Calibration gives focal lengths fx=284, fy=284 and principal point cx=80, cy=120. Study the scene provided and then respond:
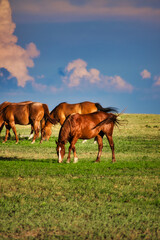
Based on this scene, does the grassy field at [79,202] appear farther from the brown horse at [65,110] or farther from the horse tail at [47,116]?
the brown horse at [65,110]

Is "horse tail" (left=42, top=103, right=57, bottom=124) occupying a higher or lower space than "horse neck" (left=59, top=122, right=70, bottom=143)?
higher

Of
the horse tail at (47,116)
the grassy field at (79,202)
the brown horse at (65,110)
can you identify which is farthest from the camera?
the brown horse at (65,110)

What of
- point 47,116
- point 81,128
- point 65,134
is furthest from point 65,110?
point 65,134

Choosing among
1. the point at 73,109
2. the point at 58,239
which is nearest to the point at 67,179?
the point at 58,239

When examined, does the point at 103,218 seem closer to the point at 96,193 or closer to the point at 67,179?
the point at 96,193

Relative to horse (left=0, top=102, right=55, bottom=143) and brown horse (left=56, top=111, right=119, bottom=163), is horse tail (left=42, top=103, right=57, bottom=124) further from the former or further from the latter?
brown horse (left=56, top=111, right=119, bottom=163)

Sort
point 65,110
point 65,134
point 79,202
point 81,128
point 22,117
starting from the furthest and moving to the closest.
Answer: point 65,110 → point 22,117 → point 81,128 → point 65,134 → point 79,202

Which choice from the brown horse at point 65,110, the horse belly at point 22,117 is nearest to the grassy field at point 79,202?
the horse belly at point 22,117

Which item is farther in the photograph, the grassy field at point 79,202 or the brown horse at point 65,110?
the brown horse at point 65,110

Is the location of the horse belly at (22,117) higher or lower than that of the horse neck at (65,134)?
higher

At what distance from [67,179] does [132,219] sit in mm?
3658

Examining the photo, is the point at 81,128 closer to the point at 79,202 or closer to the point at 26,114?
the point at 79,202

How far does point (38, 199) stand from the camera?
7.03 m

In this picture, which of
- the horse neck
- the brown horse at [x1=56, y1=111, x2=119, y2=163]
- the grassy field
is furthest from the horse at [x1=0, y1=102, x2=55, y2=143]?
the grassy field
